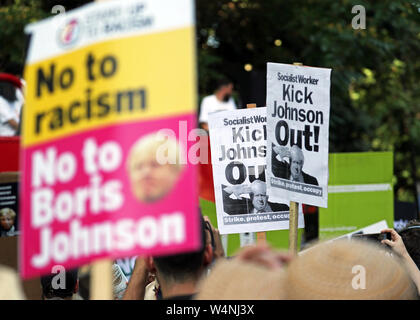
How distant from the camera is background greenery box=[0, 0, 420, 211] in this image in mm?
9734

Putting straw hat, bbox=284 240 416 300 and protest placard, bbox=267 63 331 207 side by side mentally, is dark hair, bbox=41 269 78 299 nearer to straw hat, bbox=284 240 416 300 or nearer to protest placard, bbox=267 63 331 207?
protest placard, bbox=267 63 331 207

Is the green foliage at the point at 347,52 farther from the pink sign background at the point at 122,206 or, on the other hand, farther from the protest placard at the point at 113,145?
the pink sign background at the point at 122,206

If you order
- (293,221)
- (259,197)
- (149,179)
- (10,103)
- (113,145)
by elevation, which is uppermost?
(10,103)

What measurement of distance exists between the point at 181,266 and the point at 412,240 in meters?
1.74

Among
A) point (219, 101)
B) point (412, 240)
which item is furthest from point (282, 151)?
point (219, 101)

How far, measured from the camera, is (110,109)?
91.4 inches

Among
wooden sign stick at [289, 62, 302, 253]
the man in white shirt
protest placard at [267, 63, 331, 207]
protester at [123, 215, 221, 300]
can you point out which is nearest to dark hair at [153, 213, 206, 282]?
protester at [123, 215, 221, 300]

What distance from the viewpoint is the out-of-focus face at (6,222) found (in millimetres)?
5242

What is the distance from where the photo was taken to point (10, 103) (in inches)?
288

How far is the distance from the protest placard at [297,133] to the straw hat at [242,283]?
2.01 meters

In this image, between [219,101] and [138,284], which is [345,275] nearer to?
[138,284]

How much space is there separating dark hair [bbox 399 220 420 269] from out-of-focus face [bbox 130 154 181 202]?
6.97ft
